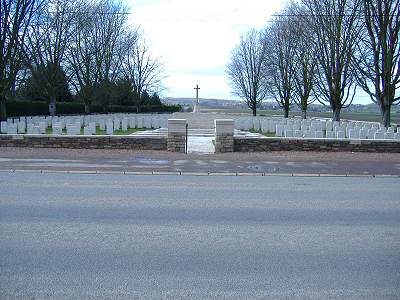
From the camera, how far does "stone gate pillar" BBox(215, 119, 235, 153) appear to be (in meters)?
17.2

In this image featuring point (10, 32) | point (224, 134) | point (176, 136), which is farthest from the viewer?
point (10, 32)

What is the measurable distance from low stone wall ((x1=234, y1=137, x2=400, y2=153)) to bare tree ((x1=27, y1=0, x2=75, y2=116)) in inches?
782

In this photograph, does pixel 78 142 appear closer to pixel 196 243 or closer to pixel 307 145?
pixel 307 145

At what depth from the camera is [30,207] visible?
25.5 ft

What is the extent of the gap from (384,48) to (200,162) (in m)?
15.6

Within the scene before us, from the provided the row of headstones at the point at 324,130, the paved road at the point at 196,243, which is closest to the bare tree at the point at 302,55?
the row of headstones at the point at 324,130

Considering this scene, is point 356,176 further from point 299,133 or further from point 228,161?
point 299,133

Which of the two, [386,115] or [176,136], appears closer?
[176,136]

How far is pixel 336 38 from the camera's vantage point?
30.8 metres

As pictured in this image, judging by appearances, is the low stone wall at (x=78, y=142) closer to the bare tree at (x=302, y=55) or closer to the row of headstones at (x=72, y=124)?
the row of headstones at (x=72, y=124)

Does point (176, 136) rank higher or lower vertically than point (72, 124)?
lower

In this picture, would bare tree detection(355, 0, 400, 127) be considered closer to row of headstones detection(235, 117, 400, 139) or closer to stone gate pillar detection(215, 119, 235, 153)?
row of headstones detection(235, 117, 400, 139)

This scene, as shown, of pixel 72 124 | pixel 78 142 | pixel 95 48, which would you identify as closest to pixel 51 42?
pixel 95 48

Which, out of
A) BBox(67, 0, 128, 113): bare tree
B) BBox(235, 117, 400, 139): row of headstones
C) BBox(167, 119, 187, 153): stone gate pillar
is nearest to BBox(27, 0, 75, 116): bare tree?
BBox(67, 0, 128, 113): bare tree
